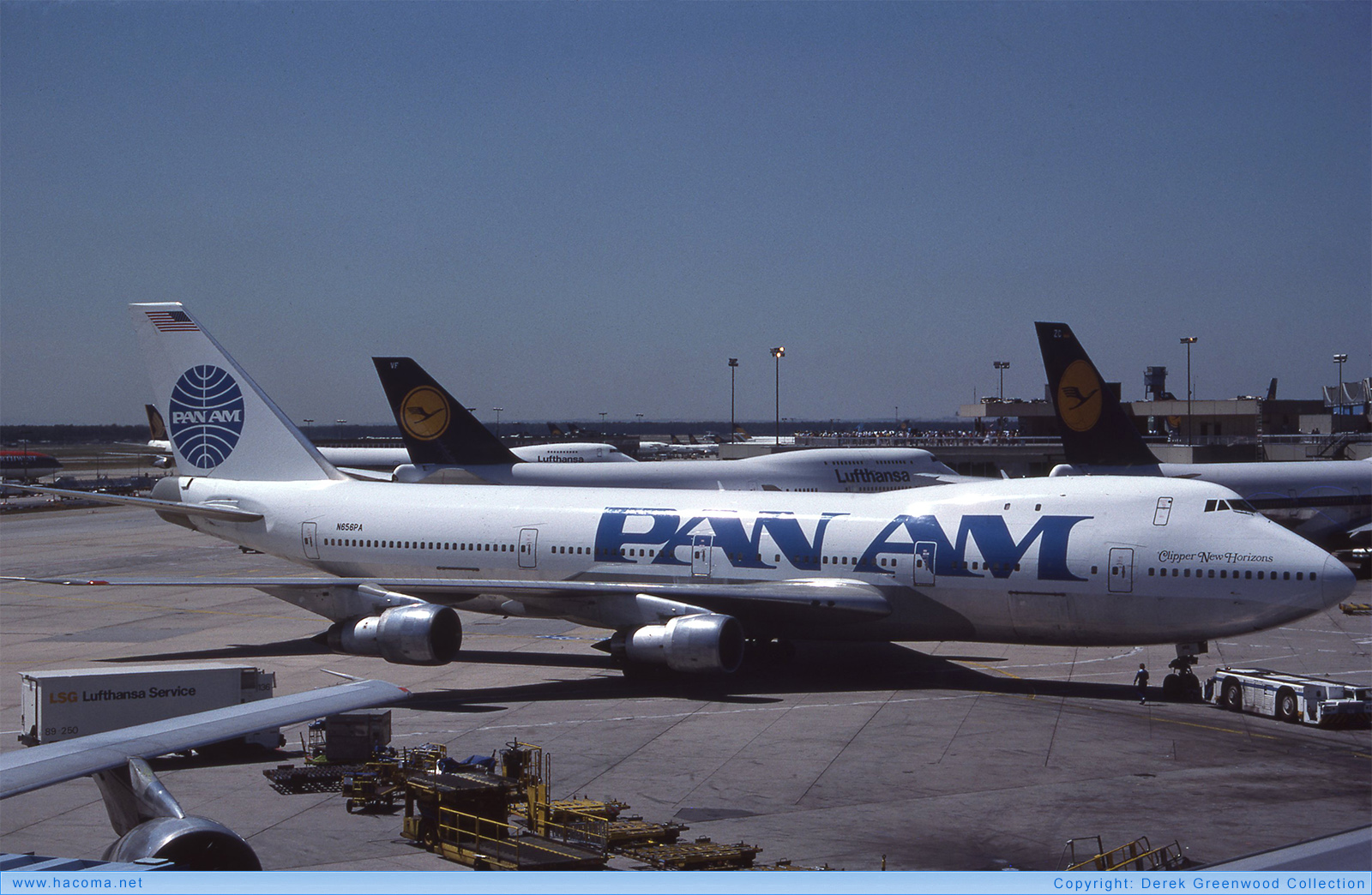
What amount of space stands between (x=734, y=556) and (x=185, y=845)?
73.5ft

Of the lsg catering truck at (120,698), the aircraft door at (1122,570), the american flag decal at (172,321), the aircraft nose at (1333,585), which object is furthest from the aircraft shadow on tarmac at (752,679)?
the american flag decal at (172,321)

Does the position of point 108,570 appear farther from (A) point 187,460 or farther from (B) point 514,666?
(B) point 514,666

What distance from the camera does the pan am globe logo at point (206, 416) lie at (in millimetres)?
37969

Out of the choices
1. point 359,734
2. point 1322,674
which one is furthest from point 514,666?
point 1322,674

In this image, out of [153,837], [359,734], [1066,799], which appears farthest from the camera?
[359,734]

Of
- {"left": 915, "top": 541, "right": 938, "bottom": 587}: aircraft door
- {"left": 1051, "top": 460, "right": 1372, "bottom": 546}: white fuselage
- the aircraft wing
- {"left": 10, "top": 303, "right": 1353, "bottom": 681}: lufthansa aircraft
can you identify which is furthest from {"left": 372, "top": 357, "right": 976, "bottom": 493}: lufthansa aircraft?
the aircraft wing

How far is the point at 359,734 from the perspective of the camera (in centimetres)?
2264

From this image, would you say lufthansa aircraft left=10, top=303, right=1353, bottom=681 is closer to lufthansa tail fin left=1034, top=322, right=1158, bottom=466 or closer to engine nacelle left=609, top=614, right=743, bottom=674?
engine nacelle left=609, top=614, right=743, bottom=674

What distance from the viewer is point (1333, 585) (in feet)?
85.6

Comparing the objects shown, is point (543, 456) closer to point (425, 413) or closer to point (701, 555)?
point (425, 413)

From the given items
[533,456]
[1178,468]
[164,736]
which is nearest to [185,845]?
[164,736]

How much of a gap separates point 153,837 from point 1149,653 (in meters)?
32.0

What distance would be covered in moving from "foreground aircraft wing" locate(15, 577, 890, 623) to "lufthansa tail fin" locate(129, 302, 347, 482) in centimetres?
711

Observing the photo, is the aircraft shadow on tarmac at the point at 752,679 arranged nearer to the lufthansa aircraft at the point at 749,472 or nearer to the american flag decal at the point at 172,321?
the american flag decal at the point at 172,321
